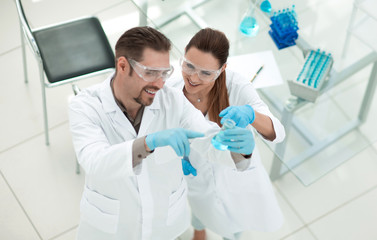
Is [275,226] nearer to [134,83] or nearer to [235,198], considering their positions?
[235,198]

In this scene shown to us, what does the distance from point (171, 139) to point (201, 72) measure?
475mm

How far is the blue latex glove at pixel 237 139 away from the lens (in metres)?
1.80

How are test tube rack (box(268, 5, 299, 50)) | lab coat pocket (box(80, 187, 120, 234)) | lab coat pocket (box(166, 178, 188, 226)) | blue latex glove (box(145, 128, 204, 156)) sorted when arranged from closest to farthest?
blue latex glove (box(145, 128, 204, 156))
lab coat pocket (box(80, 187, 120, 234))
lab coat pocket (box(166, 178, 188, 226))
test tube rack (box(268, 5, 299, 50))

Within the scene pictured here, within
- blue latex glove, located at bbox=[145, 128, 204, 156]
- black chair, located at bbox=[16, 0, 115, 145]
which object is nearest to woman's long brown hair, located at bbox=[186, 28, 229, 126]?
blue latex glove, located at bbox=[145, 128, 204, 156]

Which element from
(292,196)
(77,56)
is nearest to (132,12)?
(77,56)

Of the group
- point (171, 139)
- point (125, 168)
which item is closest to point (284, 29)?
point (171, 139)

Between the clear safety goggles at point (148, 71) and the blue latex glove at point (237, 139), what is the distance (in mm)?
282

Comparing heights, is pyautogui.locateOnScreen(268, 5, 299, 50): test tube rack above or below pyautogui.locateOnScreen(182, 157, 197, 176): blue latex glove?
above

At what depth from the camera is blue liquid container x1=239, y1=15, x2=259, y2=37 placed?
8.65 feet

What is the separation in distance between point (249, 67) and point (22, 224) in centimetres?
143

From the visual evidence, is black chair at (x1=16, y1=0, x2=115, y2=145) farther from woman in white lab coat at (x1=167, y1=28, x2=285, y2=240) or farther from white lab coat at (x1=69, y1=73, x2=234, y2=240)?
white lab coat at (x1=69, y1=73, x2=234, y2=240)

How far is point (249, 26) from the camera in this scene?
265 centimetres

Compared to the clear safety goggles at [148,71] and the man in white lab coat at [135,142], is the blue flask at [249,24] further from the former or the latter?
the clear safety goggles at [148,71]

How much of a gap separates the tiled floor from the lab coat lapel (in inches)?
30.7
